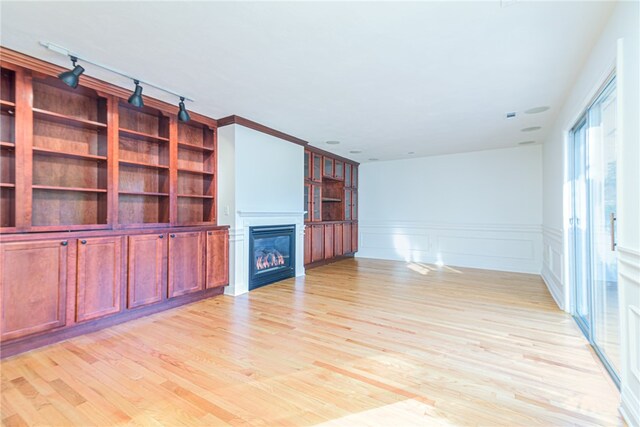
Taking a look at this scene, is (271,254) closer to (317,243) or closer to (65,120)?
(317,243)

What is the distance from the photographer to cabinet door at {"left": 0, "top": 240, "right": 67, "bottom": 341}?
231 cm

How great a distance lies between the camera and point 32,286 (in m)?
2.45

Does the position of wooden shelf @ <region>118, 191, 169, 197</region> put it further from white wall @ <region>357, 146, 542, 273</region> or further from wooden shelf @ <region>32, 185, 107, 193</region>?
white wall @ <region>357, 146, 542, 273</region>

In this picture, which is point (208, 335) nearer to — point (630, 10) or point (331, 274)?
point (331, 274)

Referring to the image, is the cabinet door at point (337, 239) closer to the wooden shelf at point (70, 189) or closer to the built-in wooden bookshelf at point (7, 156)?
the wooden shelf at point (70, 189)

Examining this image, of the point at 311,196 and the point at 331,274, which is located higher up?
the point at 311,196

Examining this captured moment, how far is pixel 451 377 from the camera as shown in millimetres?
2047

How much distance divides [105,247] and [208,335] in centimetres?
135

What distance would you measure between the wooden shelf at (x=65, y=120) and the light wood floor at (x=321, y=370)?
2056 millimetres

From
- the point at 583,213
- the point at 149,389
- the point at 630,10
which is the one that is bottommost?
the point at 149,389

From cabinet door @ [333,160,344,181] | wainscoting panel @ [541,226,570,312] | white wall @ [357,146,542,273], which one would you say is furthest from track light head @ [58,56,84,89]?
white wall @ [357,146,542,273]

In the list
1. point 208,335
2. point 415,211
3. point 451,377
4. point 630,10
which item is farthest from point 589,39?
point 415,211

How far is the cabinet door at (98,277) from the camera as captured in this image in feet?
8.97

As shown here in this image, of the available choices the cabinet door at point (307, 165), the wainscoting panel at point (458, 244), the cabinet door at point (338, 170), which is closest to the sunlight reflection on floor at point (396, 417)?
the cabinet door at point (307, 165)
